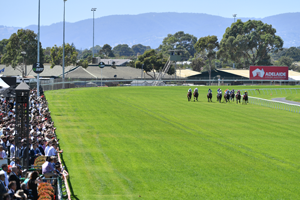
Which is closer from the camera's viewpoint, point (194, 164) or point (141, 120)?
point (194, 164)

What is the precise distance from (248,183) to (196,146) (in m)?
5.70

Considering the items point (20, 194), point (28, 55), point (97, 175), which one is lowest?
point (97, 175)

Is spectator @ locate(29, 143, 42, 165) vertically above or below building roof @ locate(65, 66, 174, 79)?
below

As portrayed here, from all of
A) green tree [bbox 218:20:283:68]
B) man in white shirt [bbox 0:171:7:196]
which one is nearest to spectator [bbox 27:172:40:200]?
man in white shirt [bbox 0:171:7:196]

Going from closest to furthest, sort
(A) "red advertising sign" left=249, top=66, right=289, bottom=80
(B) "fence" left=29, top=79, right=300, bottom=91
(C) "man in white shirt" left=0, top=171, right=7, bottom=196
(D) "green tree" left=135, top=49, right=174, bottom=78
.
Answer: (C) "man in white shirt" left=0, top=171, right=7, bottom=196 → (B) "fence" left=29, top=79, right=300, bottom=91 → (A) "red advertising sign" left=249, top=66, right=289, bottom=80 → (D) "green tree" left=135, top=49, right=174, bottom=78

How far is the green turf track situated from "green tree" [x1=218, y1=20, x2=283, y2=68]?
282 feet

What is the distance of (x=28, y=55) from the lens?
85562 millimetres

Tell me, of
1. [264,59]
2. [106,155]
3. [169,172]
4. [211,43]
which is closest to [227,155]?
[169,172]

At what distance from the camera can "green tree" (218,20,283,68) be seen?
363ft

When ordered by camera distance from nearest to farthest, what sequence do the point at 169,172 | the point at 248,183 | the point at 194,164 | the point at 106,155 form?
the point at 248,183, the point at 169,172, the point at 194,164, the point at 106,155

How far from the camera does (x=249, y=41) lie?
111562mm

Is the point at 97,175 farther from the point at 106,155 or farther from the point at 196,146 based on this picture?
the point at 196,146

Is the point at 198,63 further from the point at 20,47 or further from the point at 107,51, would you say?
the point at 107,51

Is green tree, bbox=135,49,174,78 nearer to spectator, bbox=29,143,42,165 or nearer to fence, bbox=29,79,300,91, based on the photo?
fence, bbox=29,79,300,91
